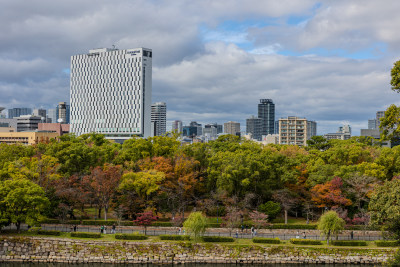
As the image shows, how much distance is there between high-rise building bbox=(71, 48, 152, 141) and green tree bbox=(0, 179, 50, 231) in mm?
122186

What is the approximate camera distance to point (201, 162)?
2495 inches

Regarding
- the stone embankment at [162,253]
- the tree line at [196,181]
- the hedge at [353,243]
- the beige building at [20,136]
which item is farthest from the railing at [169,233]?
the beige building at [20,136]

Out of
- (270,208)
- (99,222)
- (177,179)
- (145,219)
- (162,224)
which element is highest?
(177,179)

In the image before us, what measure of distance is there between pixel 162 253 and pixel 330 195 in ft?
76.9

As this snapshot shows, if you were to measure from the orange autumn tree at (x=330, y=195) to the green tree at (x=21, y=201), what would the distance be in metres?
33.9

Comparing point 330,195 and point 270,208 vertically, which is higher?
point 330,195

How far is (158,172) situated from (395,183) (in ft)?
94.9

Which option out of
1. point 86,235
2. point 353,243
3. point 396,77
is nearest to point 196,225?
point 86,235

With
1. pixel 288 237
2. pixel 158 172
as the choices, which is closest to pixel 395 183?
pixel 288 237

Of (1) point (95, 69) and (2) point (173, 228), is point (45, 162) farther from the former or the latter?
(1) point (95, 69)

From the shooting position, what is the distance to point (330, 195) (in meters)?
52.7

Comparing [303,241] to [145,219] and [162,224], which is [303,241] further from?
[145,219]

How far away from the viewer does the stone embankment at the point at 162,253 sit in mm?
42844

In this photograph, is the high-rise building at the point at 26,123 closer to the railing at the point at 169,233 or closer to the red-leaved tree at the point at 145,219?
the railing at the point at 169,233
